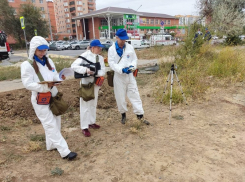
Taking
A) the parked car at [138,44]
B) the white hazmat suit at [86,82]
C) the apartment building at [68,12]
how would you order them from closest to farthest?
the white hazmat suit at [86,82], the parked car at [138,44], the apartment building at [68,12]

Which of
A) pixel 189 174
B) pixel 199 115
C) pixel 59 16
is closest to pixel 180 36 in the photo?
pixel 199 115

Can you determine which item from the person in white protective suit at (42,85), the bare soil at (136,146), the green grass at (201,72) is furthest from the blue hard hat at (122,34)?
the green grass at (201,72)

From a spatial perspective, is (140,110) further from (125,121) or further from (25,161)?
(25,161)

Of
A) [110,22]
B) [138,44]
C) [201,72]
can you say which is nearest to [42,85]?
[201,72]

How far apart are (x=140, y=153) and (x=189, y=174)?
0.74m

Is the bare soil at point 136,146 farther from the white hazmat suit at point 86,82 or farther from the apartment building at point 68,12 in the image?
the apartment building at point 68,12

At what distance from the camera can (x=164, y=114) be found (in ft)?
14.7

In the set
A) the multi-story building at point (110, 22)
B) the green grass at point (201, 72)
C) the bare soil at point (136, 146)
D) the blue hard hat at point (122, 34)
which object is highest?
the multi-story building at point (110, 22)

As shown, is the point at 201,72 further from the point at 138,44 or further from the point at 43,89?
the point at 138,44

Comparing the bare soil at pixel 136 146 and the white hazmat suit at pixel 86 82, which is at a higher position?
the white hazmat suit at pixel 86 82

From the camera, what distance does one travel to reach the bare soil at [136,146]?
250 cm

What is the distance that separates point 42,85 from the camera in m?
2.59

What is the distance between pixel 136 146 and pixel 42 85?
1.66 m

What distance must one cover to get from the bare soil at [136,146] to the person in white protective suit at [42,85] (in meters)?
0.31
